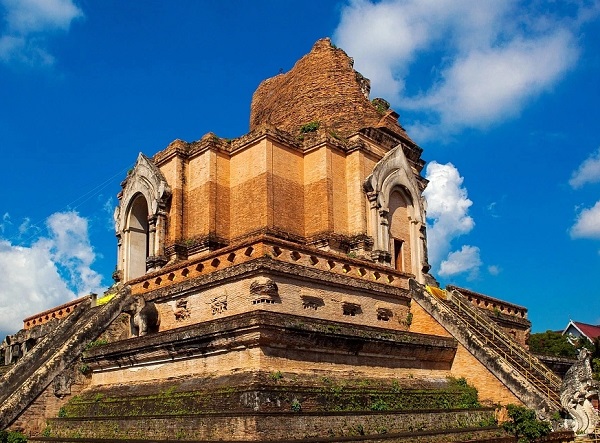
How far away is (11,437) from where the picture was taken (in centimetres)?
1594

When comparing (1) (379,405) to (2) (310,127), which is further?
(2) (310,127)

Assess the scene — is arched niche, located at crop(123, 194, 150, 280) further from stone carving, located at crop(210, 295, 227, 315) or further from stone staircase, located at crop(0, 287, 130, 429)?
stone carving, located at crop(210, 295, 227, 315)

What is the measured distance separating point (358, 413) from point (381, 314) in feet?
18.9

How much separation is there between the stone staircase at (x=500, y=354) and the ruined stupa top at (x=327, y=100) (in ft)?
27.7

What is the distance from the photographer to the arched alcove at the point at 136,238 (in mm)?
26812

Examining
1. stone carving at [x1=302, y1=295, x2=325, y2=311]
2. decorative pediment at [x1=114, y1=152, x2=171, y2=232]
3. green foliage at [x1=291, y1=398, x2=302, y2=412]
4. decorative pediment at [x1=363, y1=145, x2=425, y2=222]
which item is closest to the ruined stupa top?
decorative pediment at [x1=363, y1=145, x2=425, y2=222]

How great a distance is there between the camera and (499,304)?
2508 cm

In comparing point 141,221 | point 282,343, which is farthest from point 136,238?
point 282,343

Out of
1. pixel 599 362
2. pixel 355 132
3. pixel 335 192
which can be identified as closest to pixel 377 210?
pixel 335 192

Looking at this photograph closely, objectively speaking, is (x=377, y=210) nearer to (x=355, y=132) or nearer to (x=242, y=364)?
(x=355, y=132)

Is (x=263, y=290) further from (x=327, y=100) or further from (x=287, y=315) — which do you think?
(x=327, y=100)

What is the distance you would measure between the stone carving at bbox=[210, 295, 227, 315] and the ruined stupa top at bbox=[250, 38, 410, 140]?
10161mm

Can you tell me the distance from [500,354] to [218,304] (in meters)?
7.75

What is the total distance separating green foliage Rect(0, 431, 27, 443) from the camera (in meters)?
15.9
